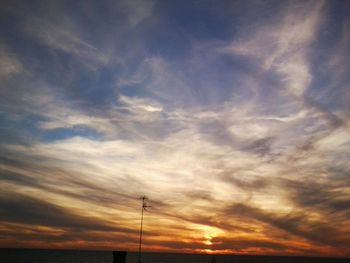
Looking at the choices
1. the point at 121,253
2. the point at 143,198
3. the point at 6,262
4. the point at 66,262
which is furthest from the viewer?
the point at 66,262

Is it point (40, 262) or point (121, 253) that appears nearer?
point (121, 253)

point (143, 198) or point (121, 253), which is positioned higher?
point (143, 198)

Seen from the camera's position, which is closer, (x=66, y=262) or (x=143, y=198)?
(x=143, y=198)

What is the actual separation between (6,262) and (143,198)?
179 meters

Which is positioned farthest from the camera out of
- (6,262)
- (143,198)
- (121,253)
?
(6,262)

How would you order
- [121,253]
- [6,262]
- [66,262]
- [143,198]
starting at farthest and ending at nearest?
[66,262]
[6,262]
[143,198]
[121,253]

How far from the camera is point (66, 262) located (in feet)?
655

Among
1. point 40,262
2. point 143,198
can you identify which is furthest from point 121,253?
point 40,262

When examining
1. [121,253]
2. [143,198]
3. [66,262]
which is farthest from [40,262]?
[121,253]

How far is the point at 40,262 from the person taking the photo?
622ft

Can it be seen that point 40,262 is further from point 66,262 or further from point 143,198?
point 143,198

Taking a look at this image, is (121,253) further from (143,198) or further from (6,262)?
(6,262)

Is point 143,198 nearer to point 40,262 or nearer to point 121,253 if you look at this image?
point 121,253

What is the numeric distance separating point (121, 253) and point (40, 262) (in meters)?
188
